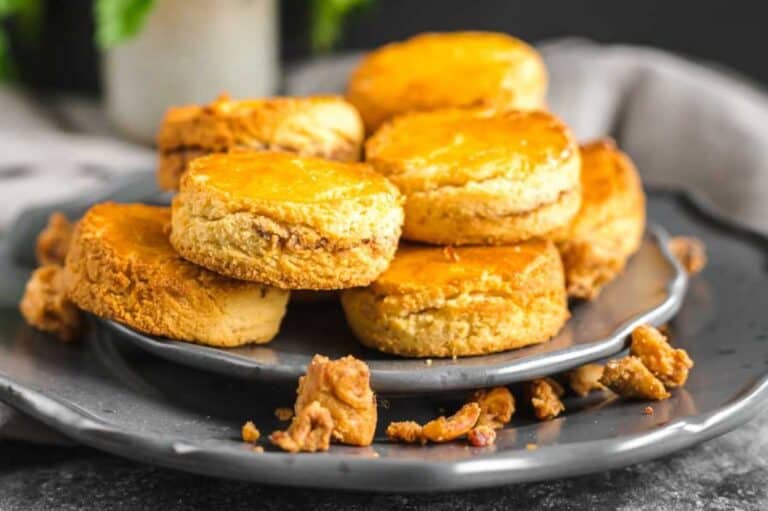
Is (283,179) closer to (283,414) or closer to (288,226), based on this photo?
(288,226)

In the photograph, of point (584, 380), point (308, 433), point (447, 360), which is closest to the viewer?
point (308, 433)

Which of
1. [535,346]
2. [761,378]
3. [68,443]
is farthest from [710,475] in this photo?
[68,443]

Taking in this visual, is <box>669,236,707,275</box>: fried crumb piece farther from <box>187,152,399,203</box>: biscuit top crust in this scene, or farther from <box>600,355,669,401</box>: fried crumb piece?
<box>187,152,399,203</box>: biscuit top crust

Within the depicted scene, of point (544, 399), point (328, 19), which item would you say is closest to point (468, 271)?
point (544, 399)

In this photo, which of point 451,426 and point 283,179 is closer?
point 451,426

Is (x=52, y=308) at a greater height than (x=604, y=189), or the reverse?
(x=604, y=189)

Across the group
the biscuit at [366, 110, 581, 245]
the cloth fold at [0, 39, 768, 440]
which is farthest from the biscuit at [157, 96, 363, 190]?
the cloth fold at [0, 39, 768, 440]

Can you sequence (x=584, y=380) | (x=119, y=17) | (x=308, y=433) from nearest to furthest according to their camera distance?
(x=308, y=433) → (x=584, y=380) → (x=119, y=17)

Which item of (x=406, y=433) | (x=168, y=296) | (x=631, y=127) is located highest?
(x=168, y=296)
